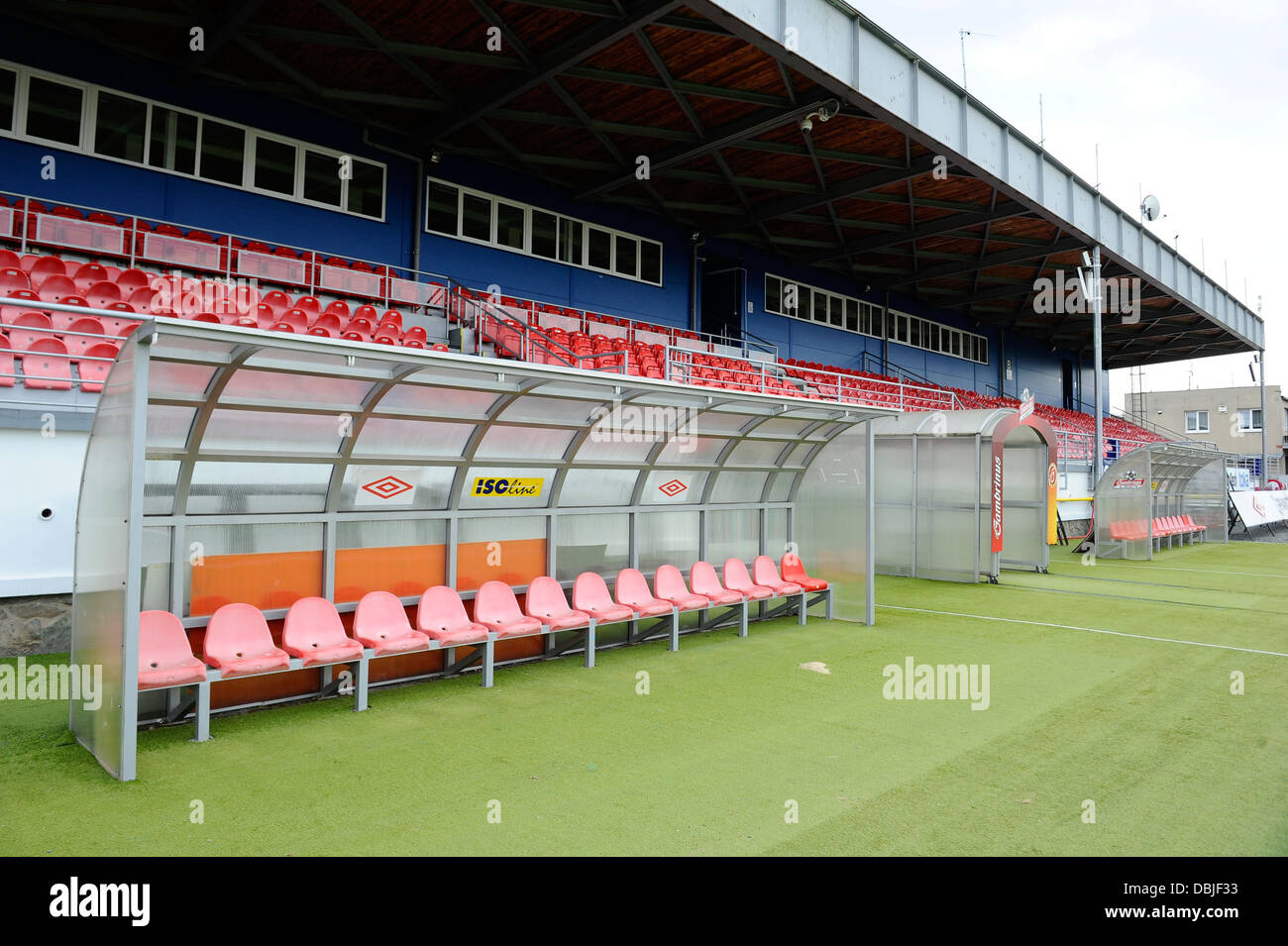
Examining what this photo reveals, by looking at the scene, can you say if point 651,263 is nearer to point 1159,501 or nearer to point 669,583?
point 669,583

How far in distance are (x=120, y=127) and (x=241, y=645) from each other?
1113 cm

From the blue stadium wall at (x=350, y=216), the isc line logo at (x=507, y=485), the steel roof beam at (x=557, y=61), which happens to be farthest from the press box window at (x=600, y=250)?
the isc line logo at (x=507, y=485)

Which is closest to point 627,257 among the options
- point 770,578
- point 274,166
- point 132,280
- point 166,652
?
point 274,166

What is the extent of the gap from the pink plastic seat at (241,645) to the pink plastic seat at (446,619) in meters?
1.29

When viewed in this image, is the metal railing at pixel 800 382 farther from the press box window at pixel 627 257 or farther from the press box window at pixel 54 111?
the press box window at pixel 54 111

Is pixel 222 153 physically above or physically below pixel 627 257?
below

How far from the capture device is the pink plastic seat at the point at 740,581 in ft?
33.3

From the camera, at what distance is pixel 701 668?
8.23m

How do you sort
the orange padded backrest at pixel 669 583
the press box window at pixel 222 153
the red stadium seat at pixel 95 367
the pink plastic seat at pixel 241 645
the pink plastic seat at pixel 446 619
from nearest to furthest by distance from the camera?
the pink plastic seat at pixel 241 645, the pink plastic seat at pixel 446 619, the red stadium seat at pixel 95 367, the orange padded backrest at pixel 669 583, the press box window at pixel 222 153

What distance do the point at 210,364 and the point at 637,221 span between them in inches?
677

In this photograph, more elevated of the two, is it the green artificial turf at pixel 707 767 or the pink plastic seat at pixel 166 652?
the pink plastic seat at pixel 166 652

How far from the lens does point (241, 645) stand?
245 inches

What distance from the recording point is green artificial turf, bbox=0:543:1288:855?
4.14 metres
